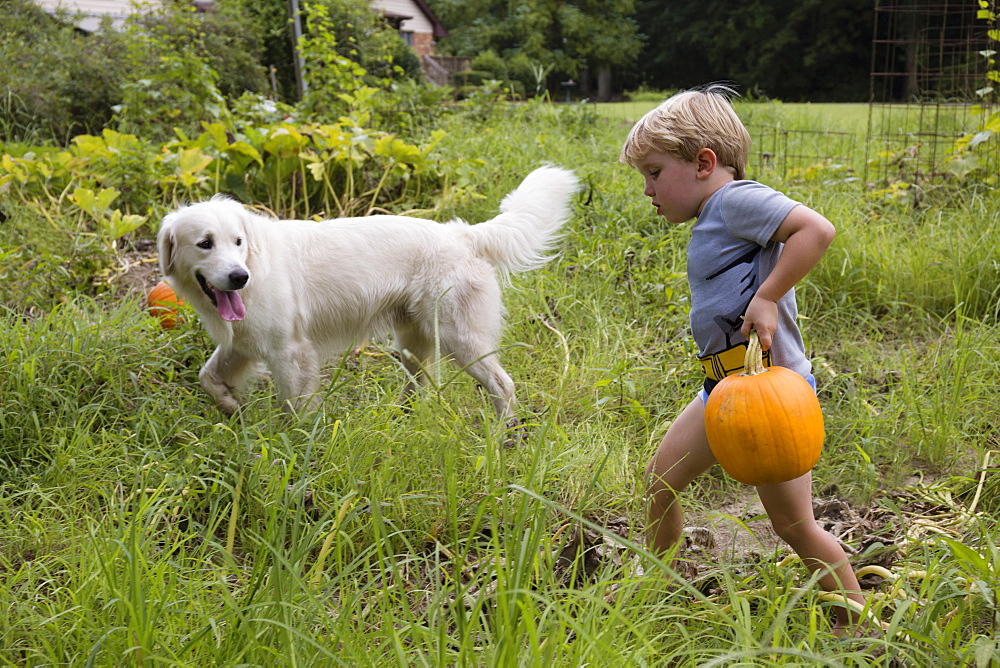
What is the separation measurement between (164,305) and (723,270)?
306cm

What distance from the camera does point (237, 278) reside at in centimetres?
312

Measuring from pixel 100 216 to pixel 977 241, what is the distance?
529 centimetres

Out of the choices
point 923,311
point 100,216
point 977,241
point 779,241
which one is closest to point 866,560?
point 779,241

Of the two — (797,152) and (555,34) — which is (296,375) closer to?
(797,152)

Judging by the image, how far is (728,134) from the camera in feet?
6.96

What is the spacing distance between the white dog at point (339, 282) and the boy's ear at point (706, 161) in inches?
55.2

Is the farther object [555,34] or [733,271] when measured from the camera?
[555,34]

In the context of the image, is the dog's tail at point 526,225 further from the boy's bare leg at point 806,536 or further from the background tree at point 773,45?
the background tree at point 773,45

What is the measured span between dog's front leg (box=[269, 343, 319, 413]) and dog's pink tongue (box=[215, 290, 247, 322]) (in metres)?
0.28

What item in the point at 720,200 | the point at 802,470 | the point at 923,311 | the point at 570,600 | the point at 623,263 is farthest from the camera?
the point at 623,263

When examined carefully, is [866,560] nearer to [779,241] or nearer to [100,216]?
[779,241]

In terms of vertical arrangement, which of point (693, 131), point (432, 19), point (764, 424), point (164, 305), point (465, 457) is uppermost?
point (432, 19)

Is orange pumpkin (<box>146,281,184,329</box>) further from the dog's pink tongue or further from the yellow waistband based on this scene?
the yellow waistband

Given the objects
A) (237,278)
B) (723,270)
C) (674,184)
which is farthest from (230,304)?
(723,270)
